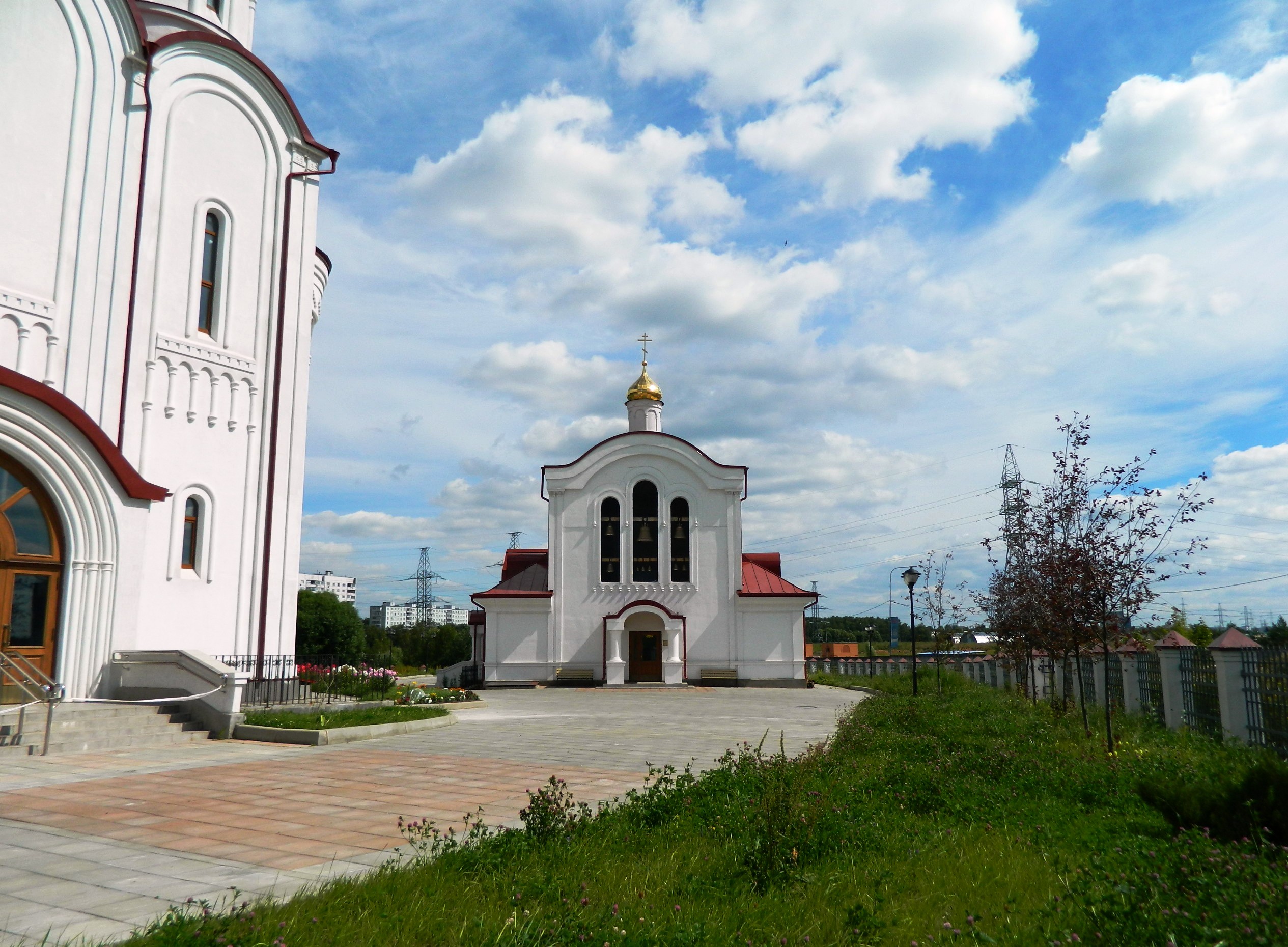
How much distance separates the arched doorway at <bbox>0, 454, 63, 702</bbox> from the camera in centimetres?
1266

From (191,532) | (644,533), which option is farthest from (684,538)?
(191,532)

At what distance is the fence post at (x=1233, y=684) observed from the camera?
1149 cm

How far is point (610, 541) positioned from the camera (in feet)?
109

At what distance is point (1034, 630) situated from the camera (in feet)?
53.4

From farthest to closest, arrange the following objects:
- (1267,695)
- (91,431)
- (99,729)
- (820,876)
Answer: (91,431)
(99,729)
(1267,695)
(820,876)

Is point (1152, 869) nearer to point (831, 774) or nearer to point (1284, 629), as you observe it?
point (831, 774)

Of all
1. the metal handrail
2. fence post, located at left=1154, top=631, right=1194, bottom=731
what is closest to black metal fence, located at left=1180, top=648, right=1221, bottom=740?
fence post, located at left=1154, top=631, right=1194, bottom=731

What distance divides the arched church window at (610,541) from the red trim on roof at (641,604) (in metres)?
1.20

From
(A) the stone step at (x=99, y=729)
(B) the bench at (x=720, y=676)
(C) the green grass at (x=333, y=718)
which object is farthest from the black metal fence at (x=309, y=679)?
(B) the bench at (x=720, y=676)

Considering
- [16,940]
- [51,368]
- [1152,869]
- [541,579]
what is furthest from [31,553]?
[541,579]

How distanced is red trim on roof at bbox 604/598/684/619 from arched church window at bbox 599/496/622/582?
1.20 meters

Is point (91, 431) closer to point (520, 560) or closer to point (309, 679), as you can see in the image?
point (309, 679)

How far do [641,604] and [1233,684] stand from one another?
21.5 metres

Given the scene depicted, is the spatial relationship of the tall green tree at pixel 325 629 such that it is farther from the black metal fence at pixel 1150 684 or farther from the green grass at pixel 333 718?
the black metal fence at pixel 1150 684
